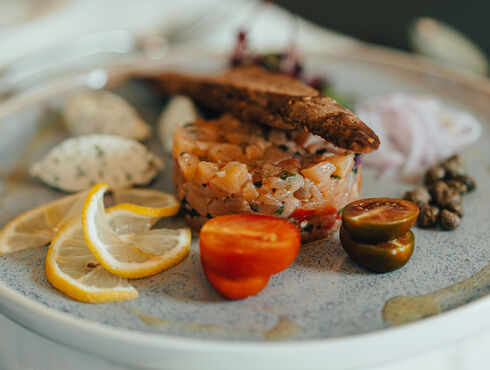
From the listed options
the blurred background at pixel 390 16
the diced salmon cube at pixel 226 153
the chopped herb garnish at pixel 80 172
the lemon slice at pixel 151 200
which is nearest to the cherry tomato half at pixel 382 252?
the diced salmon cube at pixel 226 153

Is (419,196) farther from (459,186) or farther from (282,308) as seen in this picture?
(282,308)

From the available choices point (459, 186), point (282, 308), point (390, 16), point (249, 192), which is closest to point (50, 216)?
point (249, 192)

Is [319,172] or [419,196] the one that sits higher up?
[319,172]

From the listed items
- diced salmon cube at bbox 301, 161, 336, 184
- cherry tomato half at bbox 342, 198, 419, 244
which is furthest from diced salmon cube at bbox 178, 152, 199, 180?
cherry tomato half at bbox 342, 198, 419, 244

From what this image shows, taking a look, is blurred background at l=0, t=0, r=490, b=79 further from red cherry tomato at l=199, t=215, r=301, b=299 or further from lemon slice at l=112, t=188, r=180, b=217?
red cherry tomato at l=199, t=215, r=301, b=299

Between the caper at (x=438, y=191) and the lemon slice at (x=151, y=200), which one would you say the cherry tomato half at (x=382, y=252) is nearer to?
the caper at (x=438, y=191)

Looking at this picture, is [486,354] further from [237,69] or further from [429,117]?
[237,69]
